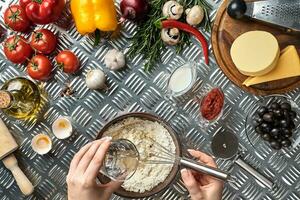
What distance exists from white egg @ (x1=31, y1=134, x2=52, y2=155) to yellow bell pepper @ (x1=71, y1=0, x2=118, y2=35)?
35 cm

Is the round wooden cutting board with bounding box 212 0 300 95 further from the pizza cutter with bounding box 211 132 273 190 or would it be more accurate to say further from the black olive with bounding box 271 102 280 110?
the pizza cutter with bounding box 211 132 273 190

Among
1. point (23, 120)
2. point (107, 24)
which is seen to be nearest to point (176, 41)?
point (107, 24)

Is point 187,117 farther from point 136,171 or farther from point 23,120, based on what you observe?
point 23,120

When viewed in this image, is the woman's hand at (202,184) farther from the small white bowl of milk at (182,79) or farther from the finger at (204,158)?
the small white bowl of milk at (182,79)

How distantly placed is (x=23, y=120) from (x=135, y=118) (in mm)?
369

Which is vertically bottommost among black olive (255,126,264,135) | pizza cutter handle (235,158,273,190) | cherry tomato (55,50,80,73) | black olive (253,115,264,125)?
pizza cutter handle (235,158,273,190)

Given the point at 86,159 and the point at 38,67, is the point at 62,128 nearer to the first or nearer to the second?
the point at 38,67

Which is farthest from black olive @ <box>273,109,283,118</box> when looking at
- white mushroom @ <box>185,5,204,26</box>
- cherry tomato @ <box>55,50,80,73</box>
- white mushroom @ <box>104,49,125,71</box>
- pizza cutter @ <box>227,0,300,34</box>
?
cherry tomato @ <box>55,50,80,73</box>

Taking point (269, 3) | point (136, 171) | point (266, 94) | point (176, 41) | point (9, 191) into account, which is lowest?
point (9, 191)

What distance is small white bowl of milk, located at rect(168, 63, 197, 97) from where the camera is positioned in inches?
69.4

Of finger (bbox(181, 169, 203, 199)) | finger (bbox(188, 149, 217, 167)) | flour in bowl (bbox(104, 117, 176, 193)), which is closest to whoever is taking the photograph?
finger (bbox(181, 169, 203, 199))

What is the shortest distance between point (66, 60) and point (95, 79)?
0.34 ft

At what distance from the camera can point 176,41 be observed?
1743 mm

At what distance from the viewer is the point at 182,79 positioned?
176 cm
